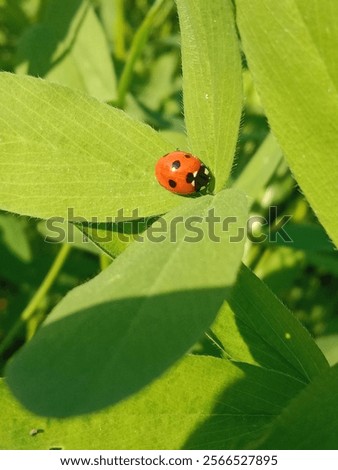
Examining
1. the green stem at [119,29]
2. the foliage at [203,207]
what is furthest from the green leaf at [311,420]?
the green stem at [119,29]

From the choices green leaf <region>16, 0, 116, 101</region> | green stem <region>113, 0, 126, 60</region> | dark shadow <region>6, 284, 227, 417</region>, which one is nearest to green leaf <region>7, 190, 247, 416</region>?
dark shadow <region>6, 284, 227, 417</region>

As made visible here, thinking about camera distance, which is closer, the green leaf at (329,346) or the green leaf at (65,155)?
the green leaf at (65,155)

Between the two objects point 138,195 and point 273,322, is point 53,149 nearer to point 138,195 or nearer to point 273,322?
point 138,195

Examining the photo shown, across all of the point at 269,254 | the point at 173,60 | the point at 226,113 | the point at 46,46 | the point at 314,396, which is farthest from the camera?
the point at 173,60

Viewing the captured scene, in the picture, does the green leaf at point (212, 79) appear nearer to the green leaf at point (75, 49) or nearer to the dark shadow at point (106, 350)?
the dark shadow at point (106, 350)

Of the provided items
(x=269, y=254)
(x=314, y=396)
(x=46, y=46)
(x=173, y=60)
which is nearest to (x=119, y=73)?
(x=46, y=46)

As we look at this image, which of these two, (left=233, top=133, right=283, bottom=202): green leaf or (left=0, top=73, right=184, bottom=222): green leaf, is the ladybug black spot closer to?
(left=0, top=73, right=184, bottom=222): green leaf
